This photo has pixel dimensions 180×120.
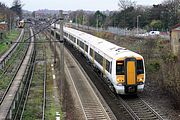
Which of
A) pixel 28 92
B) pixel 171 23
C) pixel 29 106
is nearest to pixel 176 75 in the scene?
pixel 29 106

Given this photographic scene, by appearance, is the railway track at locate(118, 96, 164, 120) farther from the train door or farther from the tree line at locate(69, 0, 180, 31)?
the tree line at locate(69, 0, 180, 31)

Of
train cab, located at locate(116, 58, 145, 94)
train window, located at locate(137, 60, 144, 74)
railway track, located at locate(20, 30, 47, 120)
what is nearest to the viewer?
railway track, located at locate(20, 30, 47, 120)

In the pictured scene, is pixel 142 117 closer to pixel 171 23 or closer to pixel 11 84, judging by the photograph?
pixel 11 84

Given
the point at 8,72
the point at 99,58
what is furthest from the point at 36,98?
the point at 8,72

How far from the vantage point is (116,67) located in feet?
71.6

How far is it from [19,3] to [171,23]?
91.7m

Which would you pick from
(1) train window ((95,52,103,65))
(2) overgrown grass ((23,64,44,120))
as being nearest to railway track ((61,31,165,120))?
(1) train window ((95,52,103,65))

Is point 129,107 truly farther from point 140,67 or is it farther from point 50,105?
Result: point 50,105

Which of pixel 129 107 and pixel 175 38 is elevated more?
pixel 175 38

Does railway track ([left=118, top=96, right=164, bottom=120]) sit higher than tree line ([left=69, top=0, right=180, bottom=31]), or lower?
lower

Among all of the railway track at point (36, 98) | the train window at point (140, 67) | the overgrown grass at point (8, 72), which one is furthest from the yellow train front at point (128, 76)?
the overgrown grass at point (8, 72)

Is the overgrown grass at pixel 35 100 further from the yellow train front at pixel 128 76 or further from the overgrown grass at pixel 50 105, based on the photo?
the yellow train front at pixel 128 76

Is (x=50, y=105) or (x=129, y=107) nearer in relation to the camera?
(x=129, y=107)

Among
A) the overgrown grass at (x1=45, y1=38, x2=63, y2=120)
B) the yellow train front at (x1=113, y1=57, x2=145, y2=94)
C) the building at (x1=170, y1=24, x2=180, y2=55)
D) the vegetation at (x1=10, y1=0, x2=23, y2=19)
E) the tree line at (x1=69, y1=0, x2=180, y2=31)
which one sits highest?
the vegetation at (x1=10, y1=0, x2=23, y2=19)
